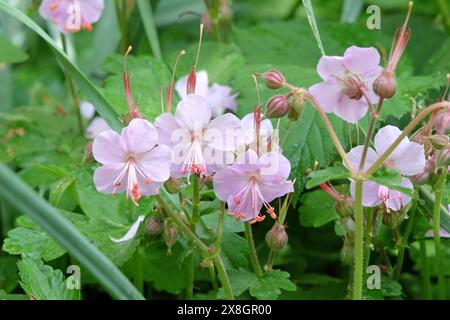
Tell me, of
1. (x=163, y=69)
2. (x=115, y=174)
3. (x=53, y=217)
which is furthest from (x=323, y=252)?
(x=53, y=217)

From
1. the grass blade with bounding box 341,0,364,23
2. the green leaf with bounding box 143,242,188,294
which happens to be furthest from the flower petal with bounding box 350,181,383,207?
the grass blade with bounding box 341,0,364,23

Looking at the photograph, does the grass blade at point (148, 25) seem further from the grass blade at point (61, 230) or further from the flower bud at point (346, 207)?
the grass blade at point (61, 230)

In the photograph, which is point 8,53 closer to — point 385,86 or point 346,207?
point 346,207

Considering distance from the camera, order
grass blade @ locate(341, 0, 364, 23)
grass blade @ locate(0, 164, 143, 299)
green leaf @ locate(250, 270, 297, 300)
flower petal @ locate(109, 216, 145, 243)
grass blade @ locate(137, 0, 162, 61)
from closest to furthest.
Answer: grass blade @ locate(0, 164, 143, 299) → green leaf @ locate(250, 270, 297, 300) → flower petal @ locate(109, 216, 145, 243) → grass blade @ locate(137, 0, 162, 61) → grass blade @ locate(341, 0, 364, 23)

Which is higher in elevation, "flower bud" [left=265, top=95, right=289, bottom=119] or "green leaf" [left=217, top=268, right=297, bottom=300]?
"flower bud" [left=265, top=95, right=289, bottom=119]

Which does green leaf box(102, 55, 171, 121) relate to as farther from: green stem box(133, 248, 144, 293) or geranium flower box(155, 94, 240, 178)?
geranium flower box(155, 94, 240, 178)

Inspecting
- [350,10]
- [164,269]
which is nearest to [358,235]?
[164,269]
